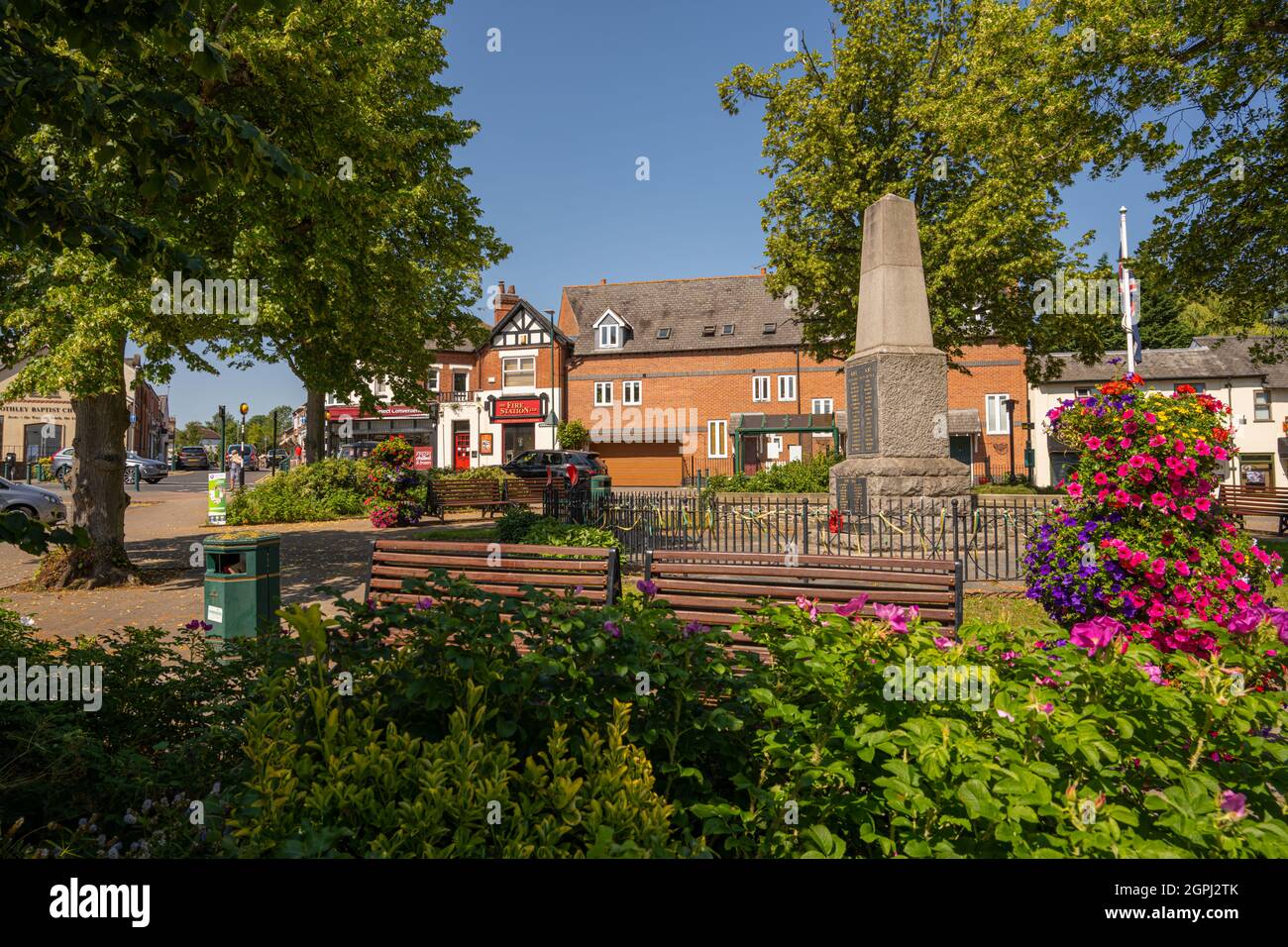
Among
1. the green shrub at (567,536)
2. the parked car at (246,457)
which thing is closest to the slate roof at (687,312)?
the parked car at (246,457)

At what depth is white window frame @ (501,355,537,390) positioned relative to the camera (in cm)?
4356

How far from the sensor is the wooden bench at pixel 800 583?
4598mm

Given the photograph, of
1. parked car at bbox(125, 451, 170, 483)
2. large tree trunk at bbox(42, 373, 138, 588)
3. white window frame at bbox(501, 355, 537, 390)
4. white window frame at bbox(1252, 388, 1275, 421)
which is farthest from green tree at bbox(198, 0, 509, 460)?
white window frame at bbox(1252, 388, 1275, 421)

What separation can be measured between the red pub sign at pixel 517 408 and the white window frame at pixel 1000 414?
2482 cm

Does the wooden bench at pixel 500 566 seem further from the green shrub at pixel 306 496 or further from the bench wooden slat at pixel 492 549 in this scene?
the green shrub at pixel 306 496

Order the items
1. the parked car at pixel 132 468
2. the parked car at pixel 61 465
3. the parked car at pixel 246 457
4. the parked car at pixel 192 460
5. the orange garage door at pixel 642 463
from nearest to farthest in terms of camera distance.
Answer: the parked car at pixel 61 465, the parked car at pixel 132 468, the parked car at pixel 246 457, the orange garage door at pixel 642 463, the parked car at pixel 192 460

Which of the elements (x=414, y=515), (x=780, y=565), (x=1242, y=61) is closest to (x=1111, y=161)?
(x=1242, y=61)

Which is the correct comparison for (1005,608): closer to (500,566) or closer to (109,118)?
(500,566)

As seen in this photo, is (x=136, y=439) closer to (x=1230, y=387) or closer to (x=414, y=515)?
(x=414, y=515)

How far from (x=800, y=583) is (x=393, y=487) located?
16.1m

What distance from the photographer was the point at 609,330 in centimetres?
4359

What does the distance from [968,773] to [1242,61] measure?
705 inches

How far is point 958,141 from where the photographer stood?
2069cm

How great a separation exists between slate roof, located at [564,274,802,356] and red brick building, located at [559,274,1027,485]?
88 mm
